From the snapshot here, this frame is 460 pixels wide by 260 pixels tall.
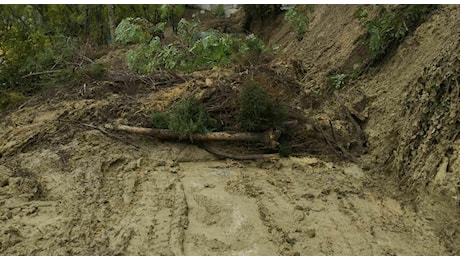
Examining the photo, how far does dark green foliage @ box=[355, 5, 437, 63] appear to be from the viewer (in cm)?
728

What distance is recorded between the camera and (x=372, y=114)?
6859 millimetres

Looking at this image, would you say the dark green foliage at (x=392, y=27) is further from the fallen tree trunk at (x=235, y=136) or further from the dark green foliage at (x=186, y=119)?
the dark green foliage at (x=186, y=119)

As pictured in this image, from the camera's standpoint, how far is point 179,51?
26.5 feet

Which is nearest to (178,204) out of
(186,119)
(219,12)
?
(186,119)

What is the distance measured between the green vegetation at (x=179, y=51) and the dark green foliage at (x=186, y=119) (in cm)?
132

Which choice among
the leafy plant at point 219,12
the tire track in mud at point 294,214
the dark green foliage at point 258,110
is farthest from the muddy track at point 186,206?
the leafy plant at point 219,12

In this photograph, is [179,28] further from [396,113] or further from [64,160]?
[396,113]

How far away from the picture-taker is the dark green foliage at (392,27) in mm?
Result: 7277

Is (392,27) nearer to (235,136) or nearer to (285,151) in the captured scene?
(285,151)

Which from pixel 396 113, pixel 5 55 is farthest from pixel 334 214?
pixel 5 55

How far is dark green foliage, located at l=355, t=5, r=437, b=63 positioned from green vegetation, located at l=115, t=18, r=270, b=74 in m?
1.91

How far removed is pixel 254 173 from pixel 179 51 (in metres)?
2.82

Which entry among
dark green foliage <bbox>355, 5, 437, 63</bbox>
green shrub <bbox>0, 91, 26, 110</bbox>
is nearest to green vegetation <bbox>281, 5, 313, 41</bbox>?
dark green foliage <bbox>355, 5, 437, 63</bbox>
